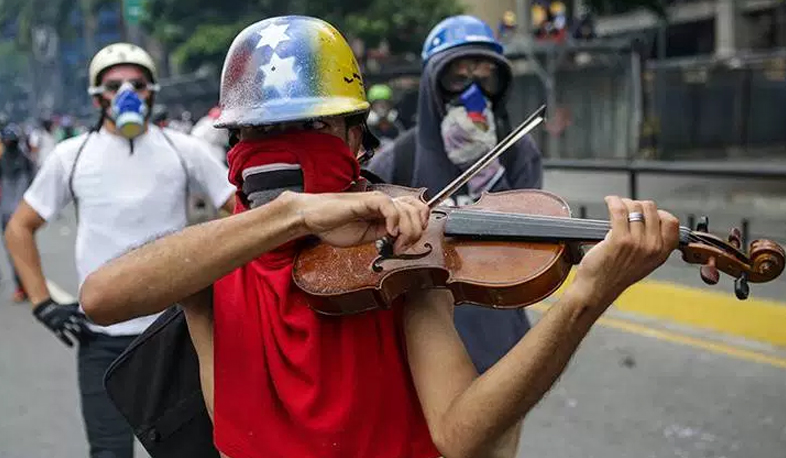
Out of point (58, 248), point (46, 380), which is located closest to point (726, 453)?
point (46, 380)

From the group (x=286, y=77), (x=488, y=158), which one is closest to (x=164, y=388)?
(x=286, y=77)

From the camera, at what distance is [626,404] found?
537cm

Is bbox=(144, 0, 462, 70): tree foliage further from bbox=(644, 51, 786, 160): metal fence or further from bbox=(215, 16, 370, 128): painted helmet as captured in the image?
bbox=(215, 16, 370, 128): painted helmet

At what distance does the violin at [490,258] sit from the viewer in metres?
1.54

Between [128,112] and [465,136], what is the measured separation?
122 cm

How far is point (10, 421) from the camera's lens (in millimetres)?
5586

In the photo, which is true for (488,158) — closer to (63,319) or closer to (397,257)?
(397,257)

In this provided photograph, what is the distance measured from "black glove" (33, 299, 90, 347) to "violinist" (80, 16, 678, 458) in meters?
1.67

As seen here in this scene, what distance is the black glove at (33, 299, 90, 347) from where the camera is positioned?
3.41 m

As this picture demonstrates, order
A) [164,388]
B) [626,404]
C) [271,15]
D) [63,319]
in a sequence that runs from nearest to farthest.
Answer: [164,388] < [63,319] < [626,404] < [271,15]

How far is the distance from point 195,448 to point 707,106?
728 inches

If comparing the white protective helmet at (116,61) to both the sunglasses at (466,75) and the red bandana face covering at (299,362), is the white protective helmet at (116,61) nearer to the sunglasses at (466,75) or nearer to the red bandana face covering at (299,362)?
the sunglasses at (466,75)

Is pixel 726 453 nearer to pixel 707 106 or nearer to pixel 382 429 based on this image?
pixel 382 429

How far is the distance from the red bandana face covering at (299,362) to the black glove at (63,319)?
1.74 metres
